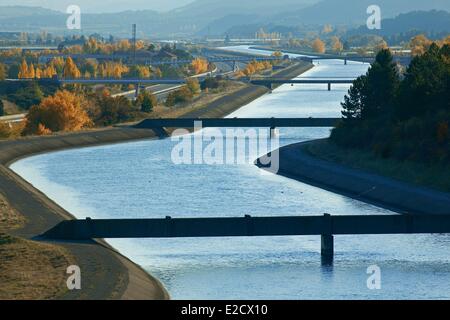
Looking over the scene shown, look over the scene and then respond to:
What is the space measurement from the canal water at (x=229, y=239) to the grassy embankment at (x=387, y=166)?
4.66 meters

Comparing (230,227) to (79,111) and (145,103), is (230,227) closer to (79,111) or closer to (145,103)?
(79,111)

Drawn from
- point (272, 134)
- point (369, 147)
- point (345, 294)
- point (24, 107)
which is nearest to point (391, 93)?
point (369, 147)

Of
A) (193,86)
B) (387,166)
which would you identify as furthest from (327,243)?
(193,86)

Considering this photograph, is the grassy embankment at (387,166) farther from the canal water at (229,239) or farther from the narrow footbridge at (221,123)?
the narrow footbridge at (221,123)

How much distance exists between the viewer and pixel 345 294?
159 feet

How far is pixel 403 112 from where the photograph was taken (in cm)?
8956

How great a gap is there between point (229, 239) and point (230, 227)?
5.07 meters

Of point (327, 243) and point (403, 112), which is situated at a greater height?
point (403, 112)

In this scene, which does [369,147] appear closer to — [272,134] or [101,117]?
[272,134]

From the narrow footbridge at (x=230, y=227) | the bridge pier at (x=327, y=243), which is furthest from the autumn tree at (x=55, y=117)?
the bridge pier at (x=327, y=243)

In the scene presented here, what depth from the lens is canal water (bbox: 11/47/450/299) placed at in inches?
1964

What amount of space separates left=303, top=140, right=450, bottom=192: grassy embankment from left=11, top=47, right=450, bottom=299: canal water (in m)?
4.66

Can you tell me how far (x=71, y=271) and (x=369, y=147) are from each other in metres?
43.9

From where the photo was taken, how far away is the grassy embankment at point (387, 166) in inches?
2960
